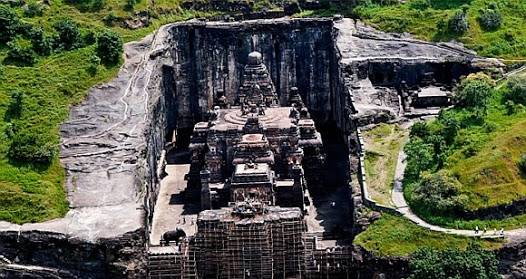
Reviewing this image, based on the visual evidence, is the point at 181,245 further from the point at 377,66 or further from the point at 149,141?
the point at 377,66

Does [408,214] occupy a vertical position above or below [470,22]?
below

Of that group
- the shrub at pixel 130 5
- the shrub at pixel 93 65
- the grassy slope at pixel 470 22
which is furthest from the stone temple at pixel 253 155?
the shrub at pixel 130 5

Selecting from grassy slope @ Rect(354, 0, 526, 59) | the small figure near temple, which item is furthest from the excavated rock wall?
grassy slope @ Rect(354, 0, 526, 59)

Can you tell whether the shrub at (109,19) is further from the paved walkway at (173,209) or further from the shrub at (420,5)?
the shrub at (420,5)

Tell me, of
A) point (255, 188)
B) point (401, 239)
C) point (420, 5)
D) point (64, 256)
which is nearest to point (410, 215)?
point (401, 239)

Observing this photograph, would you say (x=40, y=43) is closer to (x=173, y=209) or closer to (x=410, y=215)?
(x=173, y=209)

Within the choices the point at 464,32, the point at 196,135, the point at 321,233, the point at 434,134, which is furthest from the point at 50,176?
the point at 464,32

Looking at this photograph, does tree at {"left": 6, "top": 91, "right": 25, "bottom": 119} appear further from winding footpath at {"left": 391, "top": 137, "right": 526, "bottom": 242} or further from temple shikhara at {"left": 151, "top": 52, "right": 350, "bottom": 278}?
winding footpath at {"left": 391, "top": 137, "right": 526, "bottom": 242}
